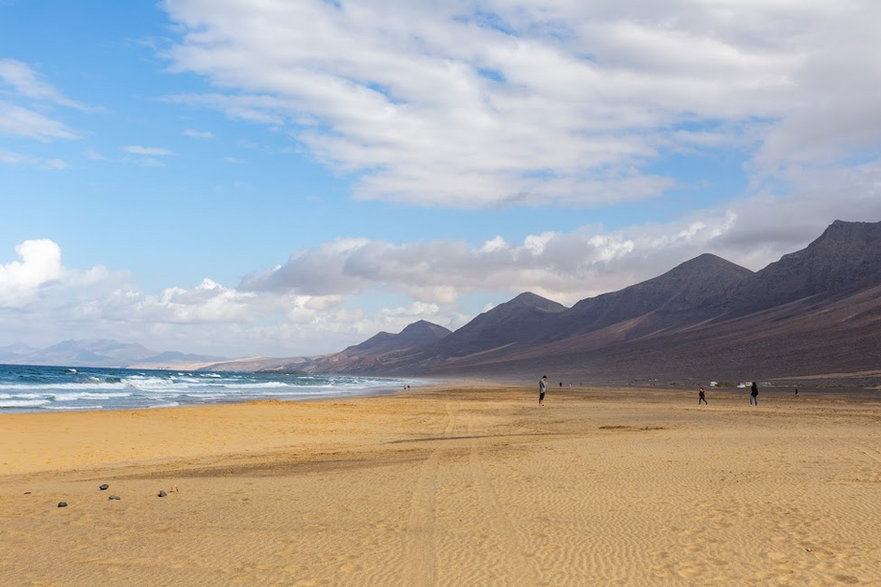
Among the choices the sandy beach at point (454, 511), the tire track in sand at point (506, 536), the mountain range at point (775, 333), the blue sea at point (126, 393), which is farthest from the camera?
the mountain range at point (775, 333)

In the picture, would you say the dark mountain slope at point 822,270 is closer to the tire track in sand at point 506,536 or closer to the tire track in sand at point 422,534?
the tire track in sand at point 506,536

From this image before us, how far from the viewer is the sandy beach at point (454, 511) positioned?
26.4 ft

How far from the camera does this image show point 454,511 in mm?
10898

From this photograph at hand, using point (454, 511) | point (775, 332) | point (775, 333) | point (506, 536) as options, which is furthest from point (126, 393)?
point (775, 332)

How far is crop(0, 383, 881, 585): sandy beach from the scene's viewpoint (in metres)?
8.05

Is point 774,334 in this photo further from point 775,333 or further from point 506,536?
point 506,536

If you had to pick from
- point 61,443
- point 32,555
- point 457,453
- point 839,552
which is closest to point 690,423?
point 457,453

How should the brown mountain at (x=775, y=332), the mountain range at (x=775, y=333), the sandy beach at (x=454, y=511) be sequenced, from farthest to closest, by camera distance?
1. the brown mountain at (x=775, y=332)
2. the mountain range at (x=775, y=333)
3. the sandy beach at (x=454, y=511)

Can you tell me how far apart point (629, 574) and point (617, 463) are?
312 inches

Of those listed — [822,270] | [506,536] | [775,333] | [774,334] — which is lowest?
[506,536]

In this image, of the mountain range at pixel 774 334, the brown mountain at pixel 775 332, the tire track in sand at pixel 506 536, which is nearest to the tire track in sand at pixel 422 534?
the tire track in sand at pixel 506 536

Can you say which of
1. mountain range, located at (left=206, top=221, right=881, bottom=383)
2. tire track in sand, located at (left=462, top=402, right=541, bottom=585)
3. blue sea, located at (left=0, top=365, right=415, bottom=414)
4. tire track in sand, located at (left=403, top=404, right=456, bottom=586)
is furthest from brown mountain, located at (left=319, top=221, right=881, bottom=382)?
tire track in sand, located at (left=403, top=404, right=456, bottom=586)

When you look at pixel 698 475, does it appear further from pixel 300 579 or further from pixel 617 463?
pixel 300 579

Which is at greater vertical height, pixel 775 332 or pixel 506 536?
pixel 775 332
